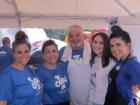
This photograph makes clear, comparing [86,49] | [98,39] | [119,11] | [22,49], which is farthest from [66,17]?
[22,49]

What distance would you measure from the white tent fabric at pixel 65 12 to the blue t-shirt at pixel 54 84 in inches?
62.5

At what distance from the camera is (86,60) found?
2973 mm

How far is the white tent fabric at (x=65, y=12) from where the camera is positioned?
A: 13.2 feet

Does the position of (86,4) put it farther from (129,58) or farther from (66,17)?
(129,58)

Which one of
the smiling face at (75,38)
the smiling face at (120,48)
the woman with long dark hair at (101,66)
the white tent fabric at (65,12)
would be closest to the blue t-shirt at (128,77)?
the smiling face at (120,48)

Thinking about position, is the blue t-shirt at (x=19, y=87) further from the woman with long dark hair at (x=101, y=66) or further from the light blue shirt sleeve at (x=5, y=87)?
the woman with long dark hair at (x=101, y=66)

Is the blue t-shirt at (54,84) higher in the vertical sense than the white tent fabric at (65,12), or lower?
lower

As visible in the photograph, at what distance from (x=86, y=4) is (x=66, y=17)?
0.47 m

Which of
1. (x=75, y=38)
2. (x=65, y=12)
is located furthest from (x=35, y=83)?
(x=65, y=12)

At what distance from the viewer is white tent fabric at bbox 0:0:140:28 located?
13.2 feet

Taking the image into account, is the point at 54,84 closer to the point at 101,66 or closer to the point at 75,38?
the point at 101,66

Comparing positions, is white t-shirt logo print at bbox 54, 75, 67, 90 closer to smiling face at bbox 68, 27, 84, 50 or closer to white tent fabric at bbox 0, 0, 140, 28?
smiling face at bbox 68, 27, 84, 50

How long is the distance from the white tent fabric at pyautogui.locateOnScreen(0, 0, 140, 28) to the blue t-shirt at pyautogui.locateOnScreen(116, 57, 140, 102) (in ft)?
6.06

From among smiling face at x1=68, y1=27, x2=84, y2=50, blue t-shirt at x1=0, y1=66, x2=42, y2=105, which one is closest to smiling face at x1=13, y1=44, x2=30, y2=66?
blue t-shirt at x1=0, y1=66, x2=42, y2=105
